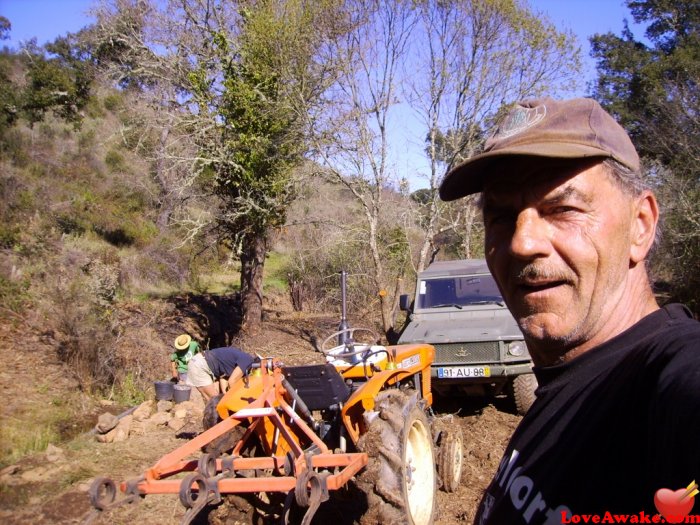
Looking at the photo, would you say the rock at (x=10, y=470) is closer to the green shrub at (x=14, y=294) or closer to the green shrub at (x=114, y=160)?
the green shrub at (x=14, y=294)

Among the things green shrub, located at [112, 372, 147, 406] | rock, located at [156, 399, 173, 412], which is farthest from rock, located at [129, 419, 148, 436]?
Result: green shrub, located at [112, 372, 147, 406]

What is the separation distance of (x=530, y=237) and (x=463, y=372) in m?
6.66

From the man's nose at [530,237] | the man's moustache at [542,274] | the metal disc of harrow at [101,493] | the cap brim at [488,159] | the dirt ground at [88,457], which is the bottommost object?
the dirt ground at [88,457]

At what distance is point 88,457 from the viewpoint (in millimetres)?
6883

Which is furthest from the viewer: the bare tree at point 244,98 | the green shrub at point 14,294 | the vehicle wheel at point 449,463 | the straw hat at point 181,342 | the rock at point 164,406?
the bare tree at point 244,98

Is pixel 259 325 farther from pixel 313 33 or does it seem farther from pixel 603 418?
pixel 603 418

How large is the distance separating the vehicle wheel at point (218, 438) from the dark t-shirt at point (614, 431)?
363 cm

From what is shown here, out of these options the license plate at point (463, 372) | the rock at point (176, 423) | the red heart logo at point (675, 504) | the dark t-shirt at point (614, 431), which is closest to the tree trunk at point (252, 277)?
the rock at point (176, 423)

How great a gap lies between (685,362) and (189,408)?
8.75 metres

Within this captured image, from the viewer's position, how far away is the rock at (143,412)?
833cm

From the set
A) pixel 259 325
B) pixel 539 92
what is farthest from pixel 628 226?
A: pixel 539 92

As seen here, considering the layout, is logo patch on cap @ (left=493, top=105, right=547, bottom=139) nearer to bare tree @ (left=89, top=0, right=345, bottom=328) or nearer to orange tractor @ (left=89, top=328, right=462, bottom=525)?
orange tractor @ (left=89, top=328, right=462, bottom=525)

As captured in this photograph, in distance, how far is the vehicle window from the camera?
8852mm

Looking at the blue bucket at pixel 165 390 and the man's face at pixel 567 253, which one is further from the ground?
the man's face at pixel 567 253
